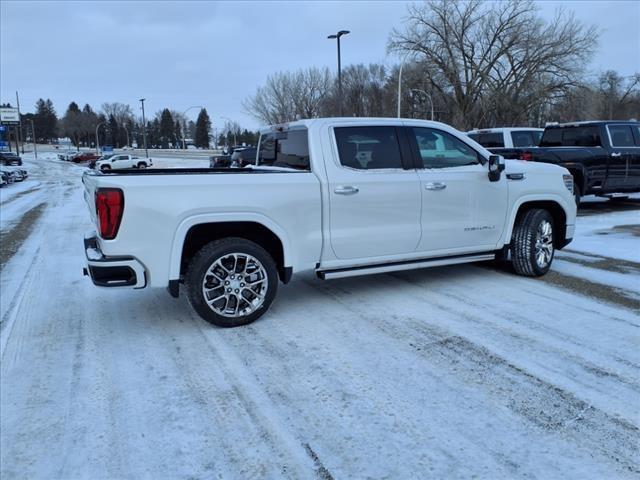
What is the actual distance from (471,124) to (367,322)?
137 feet

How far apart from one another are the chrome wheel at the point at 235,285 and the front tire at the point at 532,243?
316cm

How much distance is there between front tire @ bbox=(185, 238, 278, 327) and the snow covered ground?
0.20m

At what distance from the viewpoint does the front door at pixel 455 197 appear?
5.51 m

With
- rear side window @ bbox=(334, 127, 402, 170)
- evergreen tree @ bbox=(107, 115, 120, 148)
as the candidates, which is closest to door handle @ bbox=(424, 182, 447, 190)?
rear side window @ bbox=(334, 127, 402, 170)

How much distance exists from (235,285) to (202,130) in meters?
→ 142

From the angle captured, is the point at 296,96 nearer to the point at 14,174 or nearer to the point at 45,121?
the point at 14,174

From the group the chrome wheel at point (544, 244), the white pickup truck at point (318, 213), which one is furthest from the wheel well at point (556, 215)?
the chrome wheel at point (544, 244)

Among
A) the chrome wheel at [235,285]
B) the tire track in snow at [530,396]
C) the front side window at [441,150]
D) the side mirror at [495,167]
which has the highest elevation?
the front side window at [441,150]

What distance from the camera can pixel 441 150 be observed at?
568 cm

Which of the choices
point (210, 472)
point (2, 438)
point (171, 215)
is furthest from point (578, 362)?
point (2, 438)

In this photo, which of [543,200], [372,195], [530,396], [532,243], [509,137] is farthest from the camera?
[509,137]

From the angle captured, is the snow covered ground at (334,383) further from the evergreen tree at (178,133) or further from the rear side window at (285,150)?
the evergreen tree at (178,133)

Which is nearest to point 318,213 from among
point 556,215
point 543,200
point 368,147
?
point 368,147

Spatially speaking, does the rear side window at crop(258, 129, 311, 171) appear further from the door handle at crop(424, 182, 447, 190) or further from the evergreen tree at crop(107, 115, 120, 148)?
A: the evergreen tree at crop(107, 115, 120, 148)
